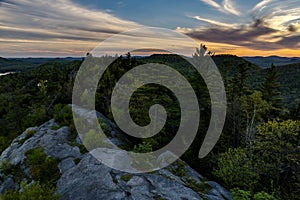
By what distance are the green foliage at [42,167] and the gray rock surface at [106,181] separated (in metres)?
0.33

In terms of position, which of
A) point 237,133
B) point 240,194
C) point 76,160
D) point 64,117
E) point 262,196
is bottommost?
point 237,133

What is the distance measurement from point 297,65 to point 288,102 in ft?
227

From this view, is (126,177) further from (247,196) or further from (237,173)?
(237,173)

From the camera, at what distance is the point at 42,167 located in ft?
51.2

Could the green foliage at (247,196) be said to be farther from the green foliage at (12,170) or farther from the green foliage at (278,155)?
the green foliage at (12,170)

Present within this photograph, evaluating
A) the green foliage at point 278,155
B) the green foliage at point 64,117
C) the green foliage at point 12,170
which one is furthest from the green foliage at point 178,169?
the green foliage at point 64,117

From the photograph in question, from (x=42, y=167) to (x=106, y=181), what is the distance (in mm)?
5469

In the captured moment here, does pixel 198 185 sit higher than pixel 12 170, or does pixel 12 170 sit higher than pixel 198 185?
pixel 198 185

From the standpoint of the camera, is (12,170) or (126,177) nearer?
(126,177)

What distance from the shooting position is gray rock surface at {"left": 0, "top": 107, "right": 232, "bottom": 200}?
12.2 m

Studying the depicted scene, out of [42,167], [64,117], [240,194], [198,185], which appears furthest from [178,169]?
[64,117]

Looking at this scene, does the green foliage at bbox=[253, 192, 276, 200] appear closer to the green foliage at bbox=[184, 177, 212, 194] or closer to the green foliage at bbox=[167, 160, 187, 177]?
the green foliage at bbox=[184, 177, 212, 194]

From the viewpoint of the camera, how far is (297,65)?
4636 inches

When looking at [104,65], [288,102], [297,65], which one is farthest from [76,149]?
[297,65]
